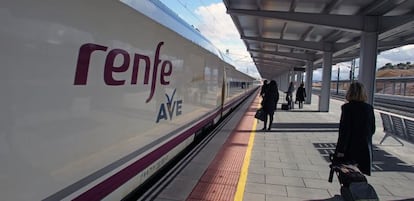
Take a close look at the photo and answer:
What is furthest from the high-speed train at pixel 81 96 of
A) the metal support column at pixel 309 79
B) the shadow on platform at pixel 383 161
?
the metal support column at pixel 309 79

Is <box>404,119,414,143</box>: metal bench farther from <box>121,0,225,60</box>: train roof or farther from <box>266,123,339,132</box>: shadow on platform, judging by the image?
<box>121,0,225,60</box>: train roof

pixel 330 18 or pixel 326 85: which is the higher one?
pixel 330 18

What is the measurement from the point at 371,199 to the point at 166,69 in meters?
2.87

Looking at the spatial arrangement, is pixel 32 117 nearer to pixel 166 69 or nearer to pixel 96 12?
pixel 96 12

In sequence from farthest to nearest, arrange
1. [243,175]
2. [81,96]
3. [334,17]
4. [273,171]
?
[334,17] → [273,171] → [243,175] → [81,96]

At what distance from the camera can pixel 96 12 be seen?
2.88 meters

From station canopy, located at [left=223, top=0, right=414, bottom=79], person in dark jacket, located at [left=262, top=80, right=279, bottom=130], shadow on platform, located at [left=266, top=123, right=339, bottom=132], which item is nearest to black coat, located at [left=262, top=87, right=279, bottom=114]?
person in dark jacket, located at [left=262, top=80, right=279, bottom=130]

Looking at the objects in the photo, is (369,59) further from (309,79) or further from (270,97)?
(309,79)

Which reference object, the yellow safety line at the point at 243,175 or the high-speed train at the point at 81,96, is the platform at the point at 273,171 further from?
the high-speed train at the point at 81,96

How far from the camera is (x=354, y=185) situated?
161 inches

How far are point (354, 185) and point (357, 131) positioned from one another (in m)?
0.63

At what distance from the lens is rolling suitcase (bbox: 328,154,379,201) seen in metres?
4.02

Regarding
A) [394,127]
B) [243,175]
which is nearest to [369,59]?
[394,127]

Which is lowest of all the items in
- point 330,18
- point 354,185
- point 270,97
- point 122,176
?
point 354,185
